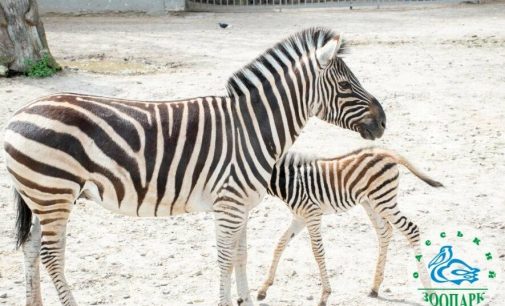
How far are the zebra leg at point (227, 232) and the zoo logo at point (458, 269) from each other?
1.65 metres

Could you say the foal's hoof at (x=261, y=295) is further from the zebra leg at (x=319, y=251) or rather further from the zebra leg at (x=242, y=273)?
the zebra leg at (x=319, y=251)

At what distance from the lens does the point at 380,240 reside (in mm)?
6656

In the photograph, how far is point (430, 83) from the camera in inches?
483

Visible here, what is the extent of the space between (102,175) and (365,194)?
90.9 inches

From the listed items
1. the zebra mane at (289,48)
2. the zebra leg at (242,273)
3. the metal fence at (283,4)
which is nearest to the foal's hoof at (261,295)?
the zebra leg at (242,273)

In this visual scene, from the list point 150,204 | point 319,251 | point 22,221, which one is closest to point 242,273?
point 319,251

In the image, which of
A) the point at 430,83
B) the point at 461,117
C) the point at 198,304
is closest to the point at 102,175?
the point at 198,304

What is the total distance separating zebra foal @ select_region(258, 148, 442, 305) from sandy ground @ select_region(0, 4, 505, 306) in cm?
39

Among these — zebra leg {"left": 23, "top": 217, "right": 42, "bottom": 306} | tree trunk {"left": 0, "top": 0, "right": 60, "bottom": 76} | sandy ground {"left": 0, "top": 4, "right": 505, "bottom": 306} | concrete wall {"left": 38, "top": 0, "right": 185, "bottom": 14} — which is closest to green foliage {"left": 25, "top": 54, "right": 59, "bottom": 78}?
tree trunk {"left": 0, "top": 0, "right": 60, "bottom": 76}

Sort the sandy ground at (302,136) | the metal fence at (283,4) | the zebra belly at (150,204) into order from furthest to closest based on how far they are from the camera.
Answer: the metal fence at (283,4), the sandy ground at (302,136), the zebra belly at (150,204)

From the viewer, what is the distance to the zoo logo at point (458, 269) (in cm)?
641

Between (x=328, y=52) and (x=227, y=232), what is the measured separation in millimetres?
1524

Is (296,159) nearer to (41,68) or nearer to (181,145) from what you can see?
(181,145)

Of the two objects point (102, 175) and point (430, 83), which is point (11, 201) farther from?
point (430, 83)
